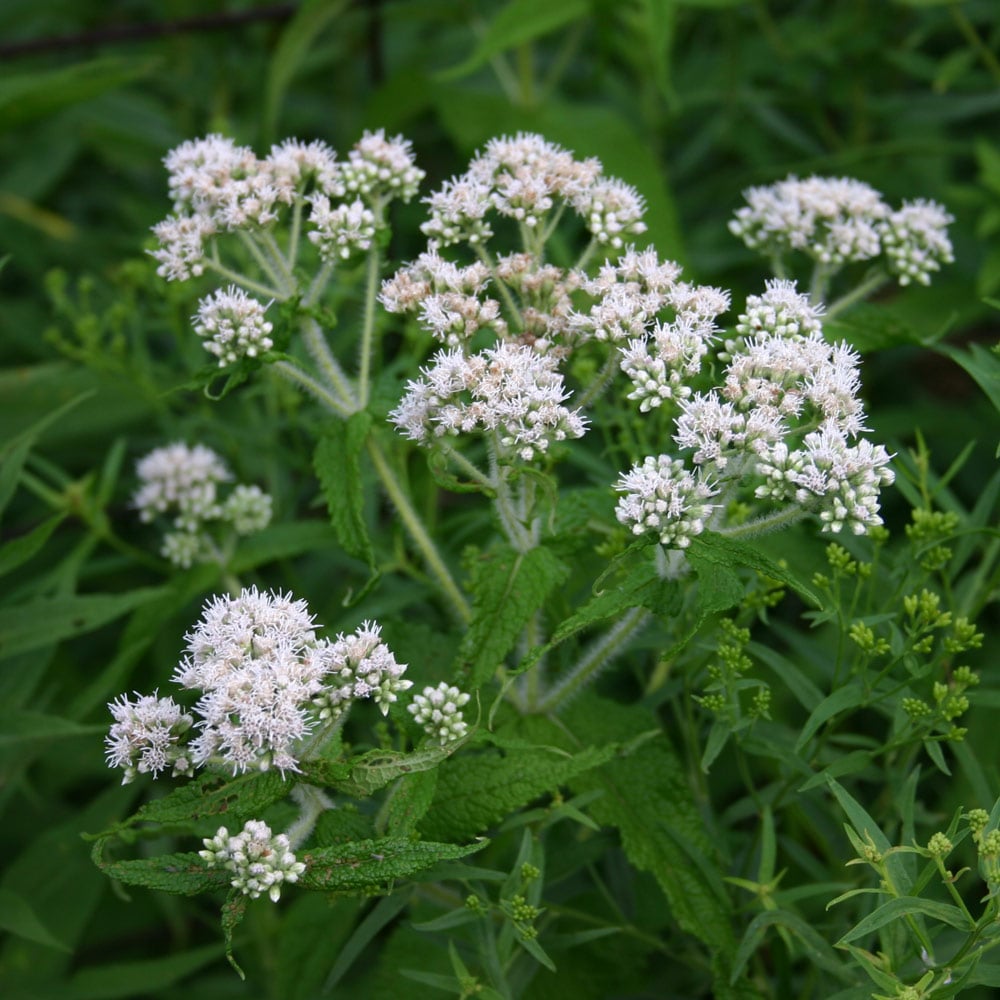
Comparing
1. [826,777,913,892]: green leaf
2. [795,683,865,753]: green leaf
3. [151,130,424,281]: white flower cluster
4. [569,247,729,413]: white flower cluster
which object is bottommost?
[826,777,913,892]: green leaf

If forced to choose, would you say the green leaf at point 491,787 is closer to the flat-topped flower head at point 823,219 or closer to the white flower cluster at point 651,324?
the white flower cluster at point 651,324

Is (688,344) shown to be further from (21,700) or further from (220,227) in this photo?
(21,700)

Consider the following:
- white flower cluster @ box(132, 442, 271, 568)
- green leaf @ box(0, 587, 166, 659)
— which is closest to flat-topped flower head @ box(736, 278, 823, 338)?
white flower cluster @ box(132, 442, 271, 568)

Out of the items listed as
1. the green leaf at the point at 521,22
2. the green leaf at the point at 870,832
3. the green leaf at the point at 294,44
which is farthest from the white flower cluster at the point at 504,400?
the green leaf at the point at 294,44

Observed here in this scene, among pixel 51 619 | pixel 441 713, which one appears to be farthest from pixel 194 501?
pixel 441 713

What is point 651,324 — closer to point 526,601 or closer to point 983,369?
point 526,601

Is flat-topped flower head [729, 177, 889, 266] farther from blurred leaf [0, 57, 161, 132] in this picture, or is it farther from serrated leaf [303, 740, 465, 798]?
blurred leaf [0, 57, 161, 132]

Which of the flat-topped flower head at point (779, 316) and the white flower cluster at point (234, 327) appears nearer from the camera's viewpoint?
the flat-topped flower head at point (779, 316)
